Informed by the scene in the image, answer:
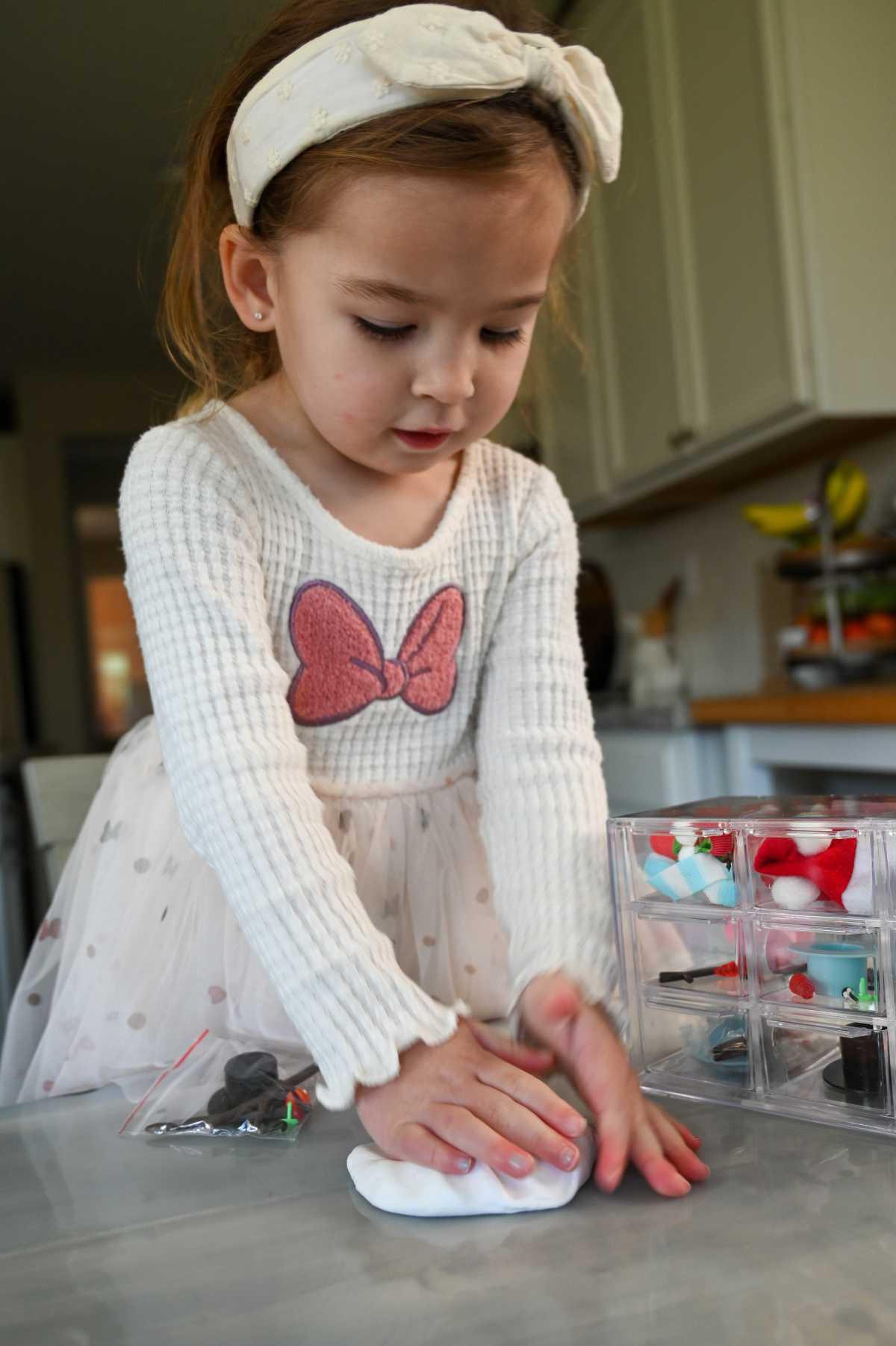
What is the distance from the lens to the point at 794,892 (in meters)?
0.48

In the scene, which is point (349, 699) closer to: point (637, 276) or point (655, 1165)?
point (655, 1165)

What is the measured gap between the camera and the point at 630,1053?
0.56 meters

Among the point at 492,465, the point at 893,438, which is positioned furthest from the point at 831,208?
the point at 492,465

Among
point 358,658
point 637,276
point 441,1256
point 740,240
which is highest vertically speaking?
point 637,276

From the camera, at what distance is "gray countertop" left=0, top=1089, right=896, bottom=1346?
1.07 ft

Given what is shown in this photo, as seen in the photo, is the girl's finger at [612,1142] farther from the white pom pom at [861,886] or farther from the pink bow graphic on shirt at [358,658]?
the pink bow graphic on shirt at [358,658]

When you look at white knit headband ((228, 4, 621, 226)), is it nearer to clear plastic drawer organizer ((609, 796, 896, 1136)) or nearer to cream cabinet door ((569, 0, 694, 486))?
clear plastic drawer organizer ((609, 796, 896, 1136))

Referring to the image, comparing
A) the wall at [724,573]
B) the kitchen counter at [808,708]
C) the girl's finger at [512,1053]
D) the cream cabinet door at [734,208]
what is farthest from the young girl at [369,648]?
the wall at [724,573]

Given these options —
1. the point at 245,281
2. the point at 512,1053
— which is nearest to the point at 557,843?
the point at 512,1053

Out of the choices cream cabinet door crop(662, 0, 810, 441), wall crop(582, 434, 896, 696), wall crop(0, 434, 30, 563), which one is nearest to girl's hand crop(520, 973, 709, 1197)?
cream cabinet door crop(662, 0, 810, 441)

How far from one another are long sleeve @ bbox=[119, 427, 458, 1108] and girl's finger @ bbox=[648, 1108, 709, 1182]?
0.11m

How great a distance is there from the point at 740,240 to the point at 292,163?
172 centimetres

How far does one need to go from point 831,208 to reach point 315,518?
5.14ft

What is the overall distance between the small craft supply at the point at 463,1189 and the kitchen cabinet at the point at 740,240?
4.86ft
